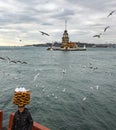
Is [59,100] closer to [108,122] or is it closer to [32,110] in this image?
[32,110]

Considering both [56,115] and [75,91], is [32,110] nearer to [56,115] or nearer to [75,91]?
[56,115]

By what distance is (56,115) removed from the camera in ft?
81.2

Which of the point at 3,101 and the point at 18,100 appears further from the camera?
the point at 3,101

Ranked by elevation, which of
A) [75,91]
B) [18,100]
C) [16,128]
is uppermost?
[18,100]

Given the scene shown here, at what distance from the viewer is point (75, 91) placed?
3684 cm

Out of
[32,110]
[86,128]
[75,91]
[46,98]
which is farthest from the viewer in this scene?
[75,91]

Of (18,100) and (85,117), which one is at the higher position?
(18,100)

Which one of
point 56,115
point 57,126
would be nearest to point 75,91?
point 56,115

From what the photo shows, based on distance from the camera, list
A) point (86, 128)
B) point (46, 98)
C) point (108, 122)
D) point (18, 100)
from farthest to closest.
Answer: point (46, 98), point (108, 122), point (86, 128), point (18, 100)

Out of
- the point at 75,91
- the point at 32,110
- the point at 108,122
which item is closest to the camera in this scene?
the point at 108,122

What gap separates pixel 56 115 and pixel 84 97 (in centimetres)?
827

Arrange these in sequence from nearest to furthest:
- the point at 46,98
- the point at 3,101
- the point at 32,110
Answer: the point at 32,110 → the point at 3,101 → the point at 46,98

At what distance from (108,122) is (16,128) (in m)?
14.8

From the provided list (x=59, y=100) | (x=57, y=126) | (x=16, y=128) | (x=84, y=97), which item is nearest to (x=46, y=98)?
(x=59, y=100)
